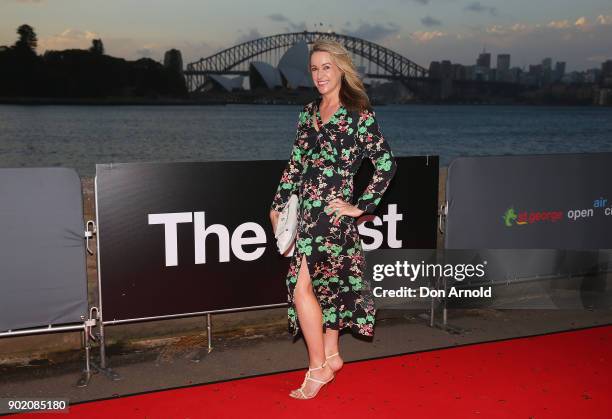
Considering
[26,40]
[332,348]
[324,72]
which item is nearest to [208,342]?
[332,348]

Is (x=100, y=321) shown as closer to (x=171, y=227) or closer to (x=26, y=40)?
(x=171, y=227)

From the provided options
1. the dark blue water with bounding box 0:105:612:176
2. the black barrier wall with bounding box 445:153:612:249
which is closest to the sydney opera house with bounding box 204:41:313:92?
the dark blue water with bounding box 0:105:612:176

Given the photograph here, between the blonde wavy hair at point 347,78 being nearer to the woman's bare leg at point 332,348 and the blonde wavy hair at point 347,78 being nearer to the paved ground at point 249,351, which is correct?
the woman's bare leg at point 332,348

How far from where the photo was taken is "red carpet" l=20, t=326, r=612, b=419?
3578 millimetres

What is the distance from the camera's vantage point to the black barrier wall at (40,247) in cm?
395

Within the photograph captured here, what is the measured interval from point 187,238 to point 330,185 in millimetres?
1341

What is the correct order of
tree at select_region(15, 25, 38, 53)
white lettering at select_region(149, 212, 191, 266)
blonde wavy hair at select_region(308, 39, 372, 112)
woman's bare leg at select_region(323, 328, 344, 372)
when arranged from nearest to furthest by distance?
1. blonde wavy hair at select_region(308, 39, 372, 112)
2. woman's bare leg at select_region(323, 328, 344, 372)
3. white lettering at select_region(149, 212, 191, 266)
4. tree at select_region(15, 25, 38, 53)

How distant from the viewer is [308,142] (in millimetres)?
3625

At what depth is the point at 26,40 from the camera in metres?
121

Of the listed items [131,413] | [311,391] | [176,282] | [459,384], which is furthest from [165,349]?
[459,384]

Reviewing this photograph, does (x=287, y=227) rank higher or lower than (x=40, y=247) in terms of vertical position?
higher

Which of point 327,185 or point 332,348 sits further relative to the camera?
point 332,348

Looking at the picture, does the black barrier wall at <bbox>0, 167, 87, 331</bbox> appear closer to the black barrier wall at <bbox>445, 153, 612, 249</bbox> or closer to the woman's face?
the woman's face

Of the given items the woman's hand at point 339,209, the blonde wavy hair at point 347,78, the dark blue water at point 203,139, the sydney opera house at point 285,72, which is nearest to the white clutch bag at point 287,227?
the woman's hand at point 339,209
